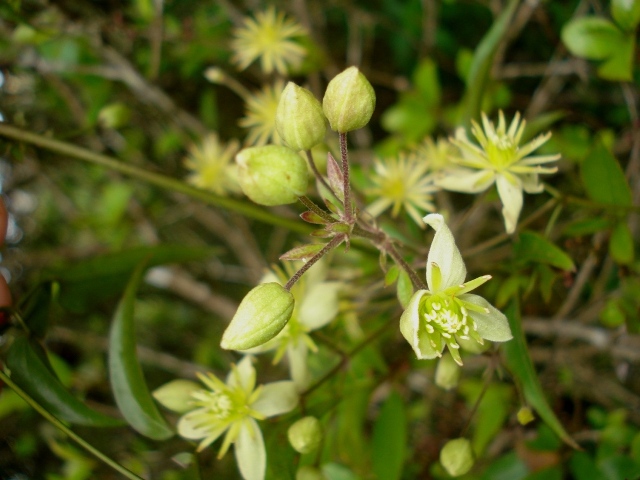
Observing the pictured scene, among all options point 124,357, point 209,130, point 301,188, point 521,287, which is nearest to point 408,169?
point 521,287

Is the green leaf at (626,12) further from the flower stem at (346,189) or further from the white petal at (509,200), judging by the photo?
the flower stem at (346,189)

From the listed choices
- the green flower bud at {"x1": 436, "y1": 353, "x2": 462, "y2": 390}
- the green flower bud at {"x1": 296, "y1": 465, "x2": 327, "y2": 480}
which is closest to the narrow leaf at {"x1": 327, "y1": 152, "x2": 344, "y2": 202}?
the green flower bud at {"x1": 436, "y1": 353, "x2": 462, "y2": 390}

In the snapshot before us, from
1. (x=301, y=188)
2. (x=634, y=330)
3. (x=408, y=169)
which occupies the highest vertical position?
(x=301, y=188)

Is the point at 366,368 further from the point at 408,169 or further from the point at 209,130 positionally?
the point at 209,130

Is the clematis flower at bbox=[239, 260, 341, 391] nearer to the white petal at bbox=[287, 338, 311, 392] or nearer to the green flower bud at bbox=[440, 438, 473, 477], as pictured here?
the white petal at bbox=[287, 338, 311, 392]

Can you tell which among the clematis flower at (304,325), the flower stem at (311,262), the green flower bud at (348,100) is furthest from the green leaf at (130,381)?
the green flower bud at (348,100)
